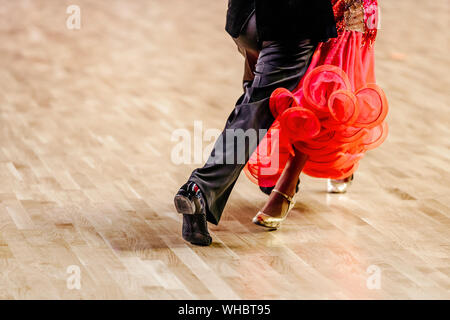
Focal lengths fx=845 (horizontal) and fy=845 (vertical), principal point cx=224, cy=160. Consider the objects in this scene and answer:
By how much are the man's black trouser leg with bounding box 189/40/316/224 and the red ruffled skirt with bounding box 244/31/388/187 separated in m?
0.04

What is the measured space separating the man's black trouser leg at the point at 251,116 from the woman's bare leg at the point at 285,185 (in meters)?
0.25

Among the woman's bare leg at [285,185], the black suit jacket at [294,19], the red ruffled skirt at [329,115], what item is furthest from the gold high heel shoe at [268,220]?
the black suit jacket at [294,19]

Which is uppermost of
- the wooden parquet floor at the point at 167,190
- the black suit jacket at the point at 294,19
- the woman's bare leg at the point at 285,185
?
the black suit jacket at the point at 294,19

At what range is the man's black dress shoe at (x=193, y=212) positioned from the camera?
2.26m

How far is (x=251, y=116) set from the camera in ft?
7.61

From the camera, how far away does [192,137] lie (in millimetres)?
3549

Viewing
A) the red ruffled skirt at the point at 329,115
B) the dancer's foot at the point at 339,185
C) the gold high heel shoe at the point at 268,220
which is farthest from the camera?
the dancer's foot at the point at 339,185

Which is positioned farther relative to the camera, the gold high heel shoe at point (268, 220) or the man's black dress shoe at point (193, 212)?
the gold high heel shoe at point (268, 220)

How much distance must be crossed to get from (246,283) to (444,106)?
234cm

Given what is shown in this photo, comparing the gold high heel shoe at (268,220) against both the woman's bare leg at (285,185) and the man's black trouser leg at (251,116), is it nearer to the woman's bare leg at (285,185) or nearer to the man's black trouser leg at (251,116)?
the woman's bare leg at (285,185)

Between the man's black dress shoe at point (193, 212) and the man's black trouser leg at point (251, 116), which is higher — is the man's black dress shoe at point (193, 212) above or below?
below

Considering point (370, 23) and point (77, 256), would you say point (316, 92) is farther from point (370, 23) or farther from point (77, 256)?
point (77, 256)

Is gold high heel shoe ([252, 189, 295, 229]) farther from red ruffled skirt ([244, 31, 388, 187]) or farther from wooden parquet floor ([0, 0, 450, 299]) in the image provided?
red ruffled skirt ([244, 31, 388, 187])

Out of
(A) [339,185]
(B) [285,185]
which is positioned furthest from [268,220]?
(A) [339,185]
